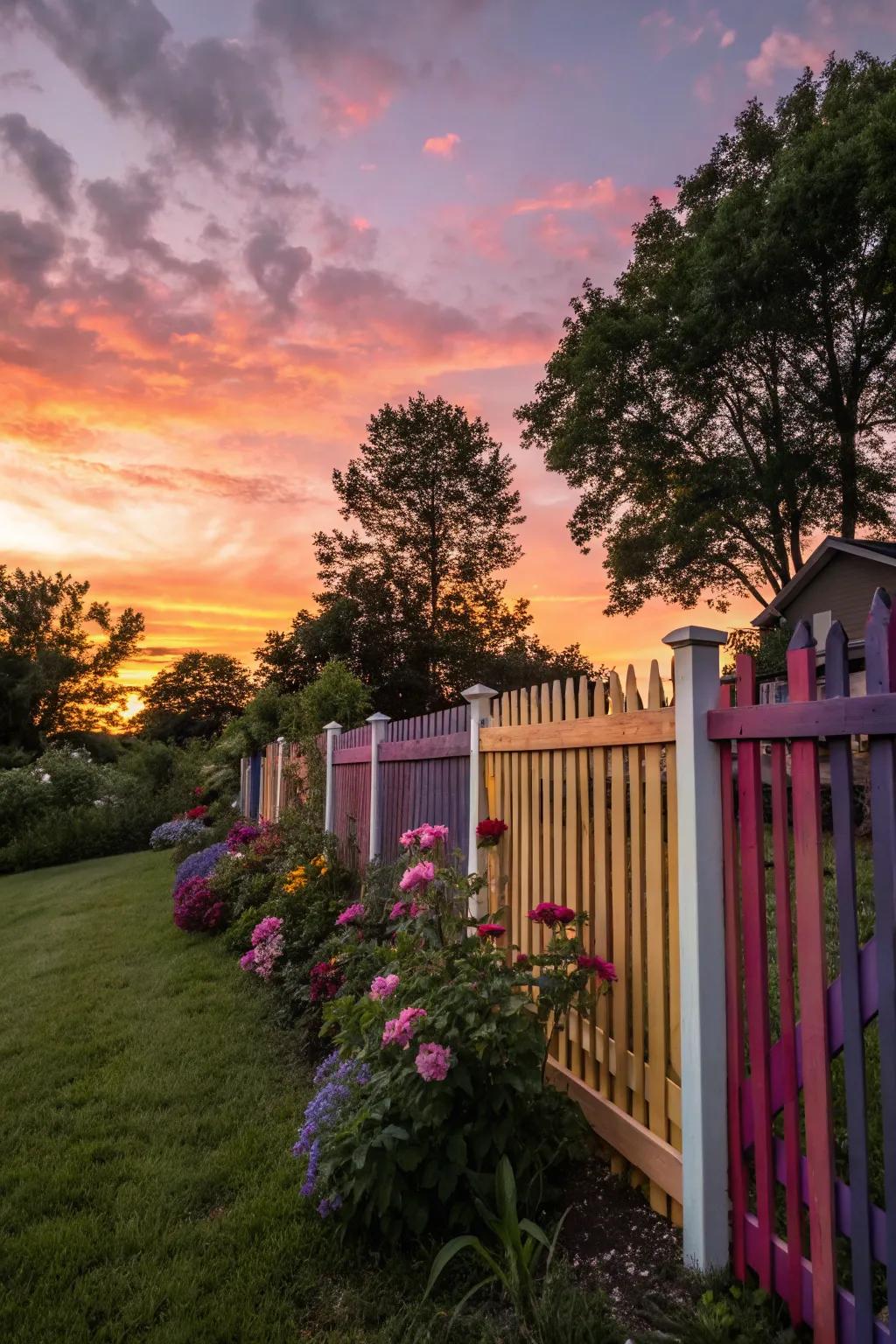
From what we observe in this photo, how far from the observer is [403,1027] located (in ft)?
7.66

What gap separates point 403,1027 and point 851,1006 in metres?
1.33

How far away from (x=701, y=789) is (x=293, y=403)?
323 inches

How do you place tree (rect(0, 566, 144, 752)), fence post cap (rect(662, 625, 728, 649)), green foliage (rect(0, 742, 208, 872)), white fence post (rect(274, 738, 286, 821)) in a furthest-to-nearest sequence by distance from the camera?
tree (rect(0, 566, 144, 752))
green foliage (rect(0, 742, 208, 872))
white fence post (rect(274, 738, 286, 821))
fence post cap (rect(662, 625, 728, 649))

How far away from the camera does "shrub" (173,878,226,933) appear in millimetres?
6984

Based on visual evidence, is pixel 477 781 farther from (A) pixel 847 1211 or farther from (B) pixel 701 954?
(A) pixel 847 1211

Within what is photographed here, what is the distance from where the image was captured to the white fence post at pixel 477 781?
387cm

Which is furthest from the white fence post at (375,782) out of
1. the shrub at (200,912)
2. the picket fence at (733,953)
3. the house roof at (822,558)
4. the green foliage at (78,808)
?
the green foliage at (78,808)

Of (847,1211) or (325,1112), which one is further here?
(325,1112)

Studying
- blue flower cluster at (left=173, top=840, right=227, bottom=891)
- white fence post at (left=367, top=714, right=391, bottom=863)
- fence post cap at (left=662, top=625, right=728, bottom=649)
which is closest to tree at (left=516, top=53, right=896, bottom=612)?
blue flower cluster at (left=173, top=840, right=227, bottom=891)

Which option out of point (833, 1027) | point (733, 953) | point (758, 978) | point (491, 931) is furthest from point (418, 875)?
point (833, 1027)

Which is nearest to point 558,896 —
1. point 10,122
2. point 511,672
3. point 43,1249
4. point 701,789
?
point 701,789

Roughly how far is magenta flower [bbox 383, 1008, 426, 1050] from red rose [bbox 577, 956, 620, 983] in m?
0.58

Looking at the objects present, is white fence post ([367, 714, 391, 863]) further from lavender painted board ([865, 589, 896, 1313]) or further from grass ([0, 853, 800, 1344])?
lavender painted board ([865, 589, 896, 1313])

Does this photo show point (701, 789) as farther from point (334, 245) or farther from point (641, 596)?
point (641, 596)
